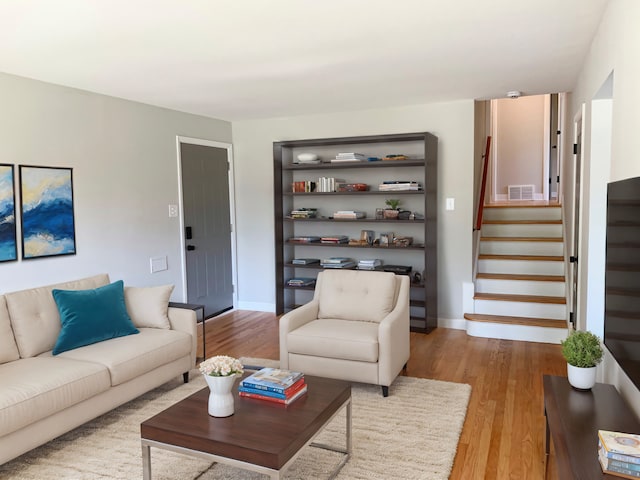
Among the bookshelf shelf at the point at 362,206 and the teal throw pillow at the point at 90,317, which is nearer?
the teal throw pillow at the point at 90,317

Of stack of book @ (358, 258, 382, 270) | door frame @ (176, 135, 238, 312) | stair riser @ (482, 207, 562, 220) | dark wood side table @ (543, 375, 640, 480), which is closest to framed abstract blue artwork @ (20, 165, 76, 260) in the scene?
door frame @ (176, 135, 238, 312)

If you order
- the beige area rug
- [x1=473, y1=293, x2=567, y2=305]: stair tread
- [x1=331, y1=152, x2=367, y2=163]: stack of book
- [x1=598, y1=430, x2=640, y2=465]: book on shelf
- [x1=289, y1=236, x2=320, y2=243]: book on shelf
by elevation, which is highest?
[x1=331, y1=152, x2=367, y2=163]: stack of book

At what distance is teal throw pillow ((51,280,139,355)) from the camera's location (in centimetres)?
325

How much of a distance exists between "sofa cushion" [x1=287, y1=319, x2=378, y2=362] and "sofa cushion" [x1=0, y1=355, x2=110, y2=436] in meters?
1.29

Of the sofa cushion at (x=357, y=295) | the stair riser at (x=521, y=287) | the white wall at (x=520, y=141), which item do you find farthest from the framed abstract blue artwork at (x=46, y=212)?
the white wall at (x=520, y=141)

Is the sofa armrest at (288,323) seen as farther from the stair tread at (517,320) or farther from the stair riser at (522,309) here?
the stair riser at (522,309)

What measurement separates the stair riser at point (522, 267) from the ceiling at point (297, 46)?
1.84 metres

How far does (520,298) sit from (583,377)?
2.88m

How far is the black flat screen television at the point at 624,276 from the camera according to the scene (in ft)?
5.71

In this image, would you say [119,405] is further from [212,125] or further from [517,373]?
[212,125]

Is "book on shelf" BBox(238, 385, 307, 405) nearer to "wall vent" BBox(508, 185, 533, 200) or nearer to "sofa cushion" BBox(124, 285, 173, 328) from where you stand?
"sofa cushion" BBox(124, 285, 173, 328)

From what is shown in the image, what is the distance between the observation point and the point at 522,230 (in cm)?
613

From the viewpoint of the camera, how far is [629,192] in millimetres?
1832

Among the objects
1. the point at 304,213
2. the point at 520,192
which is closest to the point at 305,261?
the point at 304,213
